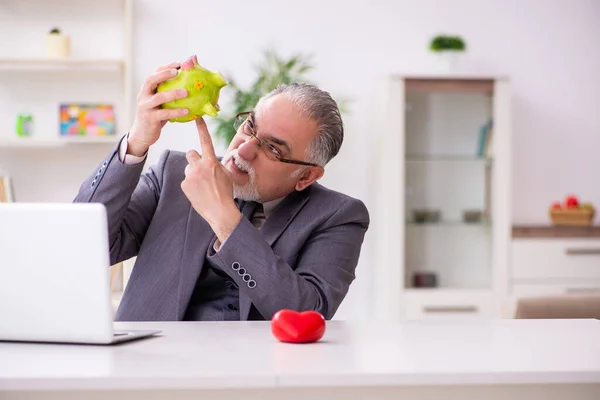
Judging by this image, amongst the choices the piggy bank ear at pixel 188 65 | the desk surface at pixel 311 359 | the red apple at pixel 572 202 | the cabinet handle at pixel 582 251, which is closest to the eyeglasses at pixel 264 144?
the piggy bank ear at pixel 188 65

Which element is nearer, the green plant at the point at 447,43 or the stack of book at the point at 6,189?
the stack of book at the point at 6,189

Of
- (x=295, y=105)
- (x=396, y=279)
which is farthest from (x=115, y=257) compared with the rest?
(x=396, y=279)

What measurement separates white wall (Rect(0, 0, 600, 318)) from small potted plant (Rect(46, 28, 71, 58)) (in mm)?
427

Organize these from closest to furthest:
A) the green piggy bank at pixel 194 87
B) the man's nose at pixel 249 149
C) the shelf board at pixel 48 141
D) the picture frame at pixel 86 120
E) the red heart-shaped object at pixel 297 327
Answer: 1. the red heart-shaped object at pixel 297 327
2. the green piggy bank at pixel 194 87
3. the man's nose at pixel 249 149
4. the shelf board at pixel 48 141
5. the picture frame at pixel 86 120

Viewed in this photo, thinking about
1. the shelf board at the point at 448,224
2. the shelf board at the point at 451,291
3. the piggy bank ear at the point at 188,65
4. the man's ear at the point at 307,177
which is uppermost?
the piggy bank ear at the point at 188,65

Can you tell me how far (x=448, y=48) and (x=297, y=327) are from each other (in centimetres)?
364

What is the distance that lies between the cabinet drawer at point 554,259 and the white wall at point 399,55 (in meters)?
0.45

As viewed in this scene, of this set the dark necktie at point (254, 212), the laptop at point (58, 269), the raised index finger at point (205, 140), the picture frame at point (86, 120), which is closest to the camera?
the laptop at point (58, 269)

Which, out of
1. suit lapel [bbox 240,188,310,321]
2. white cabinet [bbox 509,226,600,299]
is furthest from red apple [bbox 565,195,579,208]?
suit lapel [bbox 240,188,310,321]

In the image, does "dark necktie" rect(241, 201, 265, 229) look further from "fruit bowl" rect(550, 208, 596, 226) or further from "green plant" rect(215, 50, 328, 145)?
"fruit bowl" rect(550, 208, 596, 226)

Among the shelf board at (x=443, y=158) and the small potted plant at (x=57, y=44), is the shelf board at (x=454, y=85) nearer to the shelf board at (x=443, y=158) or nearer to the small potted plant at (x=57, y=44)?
the shelf board at (x=443, y=158)

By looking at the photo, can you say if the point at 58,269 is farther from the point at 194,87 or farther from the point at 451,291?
the point at 451,291

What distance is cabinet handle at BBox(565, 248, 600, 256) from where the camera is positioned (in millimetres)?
4773

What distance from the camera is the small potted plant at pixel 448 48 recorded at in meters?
4.84
